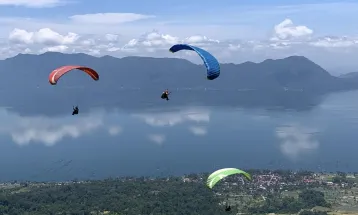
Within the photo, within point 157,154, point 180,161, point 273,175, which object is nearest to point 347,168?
point 273,175

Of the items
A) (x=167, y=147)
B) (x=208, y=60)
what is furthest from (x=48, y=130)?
(x=208, y=60)

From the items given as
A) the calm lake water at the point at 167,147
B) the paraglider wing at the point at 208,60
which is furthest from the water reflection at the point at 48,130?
the paraglider wing at the point at 208,60

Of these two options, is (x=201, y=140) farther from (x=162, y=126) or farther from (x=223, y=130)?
(x=162, y=126)

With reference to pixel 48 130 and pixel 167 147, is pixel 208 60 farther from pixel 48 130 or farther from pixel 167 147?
pixel 48 130

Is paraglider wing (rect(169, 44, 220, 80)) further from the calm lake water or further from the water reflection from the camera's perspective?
the water reflection

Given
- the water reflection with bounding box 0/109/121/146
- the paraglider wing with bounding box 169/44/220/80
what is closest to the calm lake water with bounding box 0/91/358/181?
the water reflection with bounding box 0/109/121/146

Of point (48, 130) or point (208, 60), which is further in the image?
point (48, 130)
